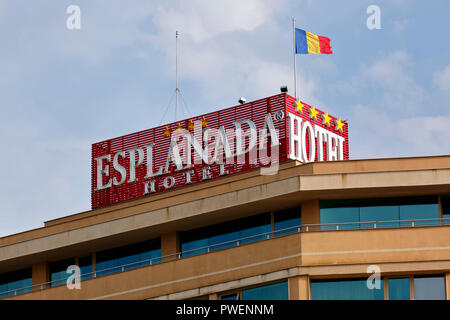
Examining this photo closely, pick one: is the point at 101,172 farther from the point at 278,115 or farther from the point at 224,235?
the point at 278,115

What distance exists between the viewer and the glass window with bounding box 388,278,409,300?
156ft

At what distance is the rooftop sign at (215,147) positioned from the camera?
2125 inches

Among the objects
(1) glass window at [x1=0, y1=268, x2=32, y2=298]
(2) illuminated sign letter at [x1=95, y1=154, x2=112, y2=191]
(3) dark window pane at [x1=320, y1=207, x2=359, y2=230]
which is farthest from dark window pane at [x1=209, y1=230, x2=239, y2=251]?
(1) glass window at [x1=0, y1=268, x2=32, y2=298]

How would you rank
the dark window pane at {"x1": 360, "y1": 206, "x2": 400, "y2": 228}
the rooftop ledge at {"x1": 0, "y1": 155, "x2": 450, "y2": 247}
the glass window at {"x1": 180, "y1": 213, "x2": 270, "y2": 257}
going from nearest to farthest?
the rooftop ledge at {"x1": 0, "y1": 155, "x2": 450, "y2": 247} < the dark window pane at {"x1": 360, "y1": 206, "x2": 400, "y2": 228} < the glass window at {"x1": 180, "y1": 213, "x2": 270, "y2": 257}

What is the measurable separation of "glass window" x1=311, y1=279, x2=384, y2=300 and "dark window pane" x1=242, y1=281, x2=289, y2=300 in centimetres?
107

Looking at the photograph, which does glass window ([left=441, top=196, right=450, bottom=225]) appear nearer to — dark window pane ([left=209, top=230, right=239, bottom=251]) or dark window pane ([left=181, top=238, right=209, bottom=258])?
dark window pane ([left=209, top=230, right=239, bottom=251])

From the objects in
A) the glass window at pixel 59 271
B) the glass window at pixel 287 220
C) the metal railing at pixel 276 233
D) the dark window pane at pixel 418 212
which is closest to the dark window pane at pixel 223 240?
the metal railing at pixel 276 233

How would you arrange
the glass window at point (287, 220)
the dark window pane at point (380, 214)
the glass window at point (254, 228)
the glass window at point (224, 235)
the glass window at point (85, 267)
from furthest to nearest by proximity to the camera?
the glass window at point (85, 267), the glass window at point (224, 235), the glass window at point (254, 228), the glass window at point (287, 220), the dark window pane at point (380, 214)

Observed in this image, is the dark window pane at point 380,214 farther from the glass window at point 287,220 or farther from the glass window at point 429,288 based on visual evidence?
the glass window at point 429,288

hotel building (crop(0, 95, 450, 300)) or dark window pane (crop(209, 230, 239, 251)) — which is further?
dark window pane (crop(209, 230, 239, 251))

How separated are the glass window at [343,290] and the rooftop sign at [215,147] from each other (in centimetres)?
626

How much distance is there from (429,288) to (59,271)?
58.7 feet

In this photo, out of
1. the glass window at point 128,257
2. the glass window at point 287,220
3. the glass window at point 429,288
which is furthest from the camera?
the glass window at point 128,257

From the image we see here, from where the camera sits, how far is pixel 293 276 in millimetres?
47969
